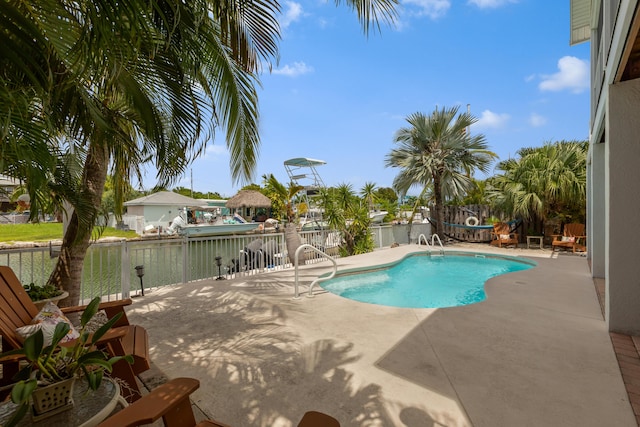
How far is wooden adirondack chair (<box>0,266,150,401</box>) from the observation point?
1.99 metres

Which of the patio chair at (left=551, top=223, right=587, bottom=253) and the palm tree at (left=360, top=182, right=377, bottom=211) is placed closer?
the patio chair at (left=551, top=223, right=587, bottom=253)

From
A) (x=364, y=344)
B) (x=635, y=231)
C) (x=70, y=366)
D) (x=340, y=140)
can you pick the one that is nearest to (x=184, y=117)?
(x=70, y=366)

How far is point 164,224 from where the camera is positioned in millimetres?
24688

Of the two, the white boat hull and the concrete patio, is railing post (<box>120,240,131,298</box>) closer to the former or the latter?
the concrete patio

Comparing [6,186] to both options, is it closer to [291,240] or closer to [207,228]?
[291,240]

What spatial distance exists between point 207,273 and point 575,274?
24.7 ft

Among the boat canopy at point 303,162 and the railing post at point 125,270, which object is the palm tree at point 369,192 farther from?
the railing post at point 125,270

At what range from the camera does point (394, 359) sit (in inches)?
110

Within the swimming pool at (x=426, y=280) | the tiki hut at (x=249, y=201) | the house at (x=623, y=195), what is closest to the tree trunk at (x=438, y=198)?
the swimming pool at (x=426, y=280)

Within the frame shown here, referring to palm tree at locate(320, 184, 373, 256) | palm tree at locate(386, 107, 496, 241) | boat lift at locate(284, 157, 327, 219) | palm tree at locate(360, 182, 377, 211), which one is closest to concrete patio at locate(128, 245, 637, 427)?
palm tree at locate(320, 184, 373, 256)

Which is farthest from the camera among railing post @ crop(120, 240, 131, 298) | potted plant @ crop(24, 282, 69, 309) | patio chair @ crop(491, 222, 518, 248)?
patio chair @ crop(491, 222, 518, 248)

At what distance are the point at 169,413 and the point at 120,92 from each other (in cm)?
332

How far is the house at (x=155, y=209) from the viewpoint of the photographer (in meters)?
22.6

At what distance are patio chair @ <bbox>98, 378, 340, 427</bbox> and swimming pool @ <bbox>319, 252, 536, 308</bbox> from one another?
5389 mm
